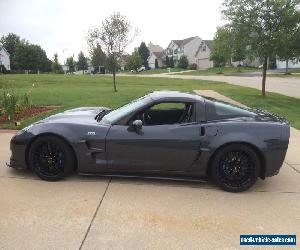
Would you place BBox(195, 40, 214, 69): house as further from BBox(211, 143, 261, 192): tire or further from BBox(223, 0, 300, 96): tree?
BBox(211, 143, 261, 192): tire

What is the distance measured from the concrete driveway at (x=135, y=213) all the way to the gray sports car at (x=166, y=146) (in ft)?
0.69

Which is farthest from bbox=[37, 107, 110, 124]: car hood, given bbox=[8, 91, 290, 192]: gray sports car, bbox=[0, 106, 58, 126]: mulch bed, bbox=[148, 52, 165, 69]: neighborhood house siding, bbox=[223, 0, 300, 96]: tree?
bbox=[148, 52, 165, 69]: neighborhood house siding

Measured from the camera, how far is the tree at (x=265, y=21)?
16.1 m

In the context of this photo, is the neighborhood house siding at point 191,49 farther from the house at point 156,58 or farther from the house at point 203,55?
the house at point 156,58

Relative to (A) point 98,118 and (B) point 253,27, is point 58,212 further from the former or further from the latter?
(B) point 253,27

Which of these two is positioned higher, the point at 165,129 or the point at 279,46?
the point at 279,46

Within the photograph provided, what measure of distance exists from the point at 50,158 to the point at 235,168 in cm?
240

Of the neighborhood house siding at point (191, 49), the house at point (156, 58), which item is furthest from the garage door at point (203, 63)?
the house at point (156, 58)

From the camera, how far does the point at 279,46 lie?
633 inches

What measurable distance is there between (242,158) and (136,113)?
1.48 metres

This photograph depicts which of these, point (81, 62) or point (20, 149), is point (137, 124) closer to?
point (20, 149)

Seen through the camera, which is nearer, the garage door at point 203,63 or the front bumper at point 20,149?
the front bumper at point 20,149

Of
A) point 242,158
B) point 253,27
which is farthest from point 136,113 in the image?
point 253,27

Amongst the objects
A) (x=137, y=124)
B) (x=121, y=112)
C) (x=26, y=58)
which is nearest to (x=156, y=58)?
(x=26, y=58)
